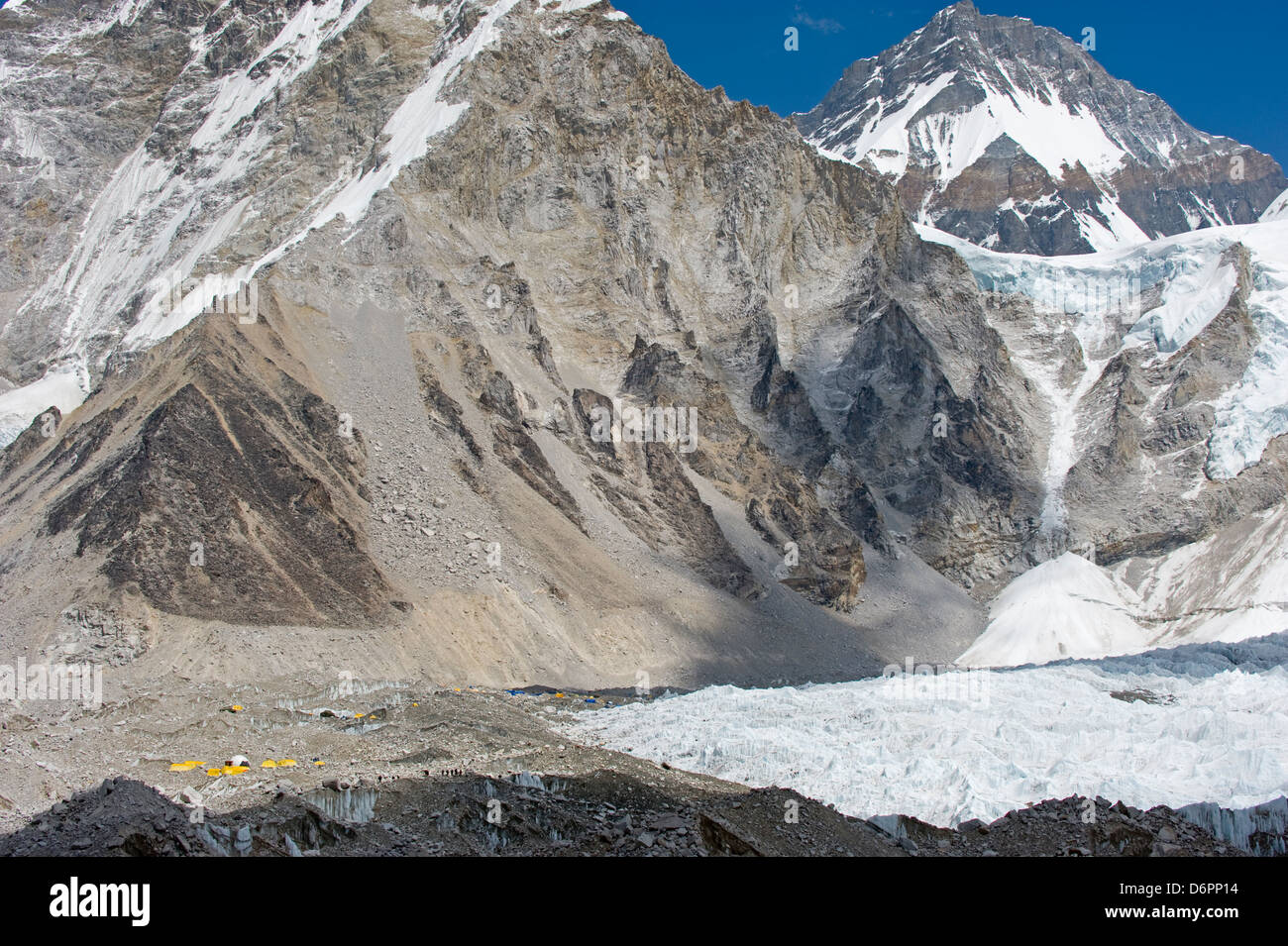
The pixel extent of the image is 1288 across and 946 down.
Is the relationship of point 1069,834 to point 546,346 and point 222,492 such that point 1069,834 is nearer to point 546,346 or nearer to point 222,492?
point 222,492

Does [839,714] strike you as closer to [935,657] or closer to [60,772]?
[60,772]

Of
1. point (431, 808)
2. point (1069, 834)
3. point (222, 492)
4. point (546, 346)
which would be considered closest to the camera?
point (431, 808)

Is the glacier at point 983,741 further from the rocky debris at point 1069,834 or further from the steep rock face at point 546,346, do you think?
the steep rock face at point 546,346

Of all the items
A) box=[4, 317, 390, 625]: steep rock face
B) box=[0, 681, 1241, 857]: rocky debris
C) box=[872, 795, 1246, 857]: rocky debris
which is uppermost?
box=[4, 317, 390, 625]: steep rock face

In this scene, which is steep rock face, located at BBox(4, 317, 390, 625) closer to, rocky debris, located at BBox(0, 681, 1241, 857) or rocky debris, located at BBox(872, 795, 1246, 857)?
rocky debris, located at BBox(0, 681, 1241, 857)

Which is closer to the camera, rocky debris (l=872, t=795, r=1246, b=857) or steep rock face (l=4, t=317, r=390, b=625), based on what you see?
rocky debris (l=872, t=795, r=1246, b=857)

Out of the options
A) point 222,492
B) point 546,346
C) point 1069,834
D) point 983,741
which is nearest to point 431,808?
point 1069,834

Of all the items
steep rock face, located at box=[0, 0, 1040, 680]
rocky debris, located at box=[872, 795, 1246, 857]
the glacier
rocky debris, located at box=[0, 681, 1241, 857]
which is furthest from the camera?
steep rock face, located at box=[0, 0, 1040, 680]

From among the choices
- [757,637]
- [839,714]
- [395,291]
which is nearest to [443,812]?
[839,714]

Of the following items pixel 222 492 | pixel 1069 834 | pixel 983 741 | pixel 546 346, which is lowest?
pixel 1069 834

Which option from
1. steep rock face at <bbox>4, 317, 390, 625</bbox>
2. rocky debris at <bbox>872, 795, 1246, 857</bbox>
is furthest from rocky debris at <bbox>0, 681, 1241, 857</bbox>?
steep rock face at <bbox>4, 317, 390, 625</bbox>

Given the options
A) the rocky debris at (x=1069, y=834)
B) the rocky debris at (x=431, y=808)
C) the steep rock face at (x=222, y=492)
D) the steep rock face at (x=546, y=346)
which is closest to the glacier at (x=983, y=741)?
the rocky debris at (x=1069, y=834)
